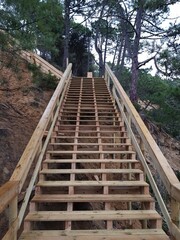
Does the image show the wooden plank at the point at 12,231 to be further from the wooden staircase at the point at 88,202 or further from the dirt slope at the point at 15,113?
the dirt slope at the point at 15,113

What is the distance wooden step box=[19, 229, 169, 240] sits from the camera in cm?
245

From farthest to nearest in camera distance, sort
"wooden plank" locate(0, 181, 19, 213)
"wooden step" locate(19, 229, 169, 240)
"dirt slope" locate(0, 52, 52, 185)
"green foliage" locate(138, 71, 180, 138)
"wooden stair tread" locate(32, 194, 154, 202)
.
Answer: "green foliage" locate(138, 71, 180, 138) < "dirt slope" locate(0, 52, 52, 185) < "wooden stair tread" locate(32, 194, 154, 202) < "wooden step" locate(19, 229, 169, 240) < "wooden plank" locate(0, 181, 19, 213)

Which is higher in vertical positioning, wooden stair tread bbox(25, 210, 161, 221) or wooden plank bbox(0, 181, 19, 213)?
wooden plank bbox(0, 181, 19, 213)

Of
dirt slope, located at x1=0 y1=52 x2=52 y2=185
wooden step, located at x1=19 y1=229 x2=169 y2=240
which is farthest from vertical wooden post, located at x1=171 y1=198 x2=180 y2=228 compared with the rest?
dirt slope, located at x1=0 y1=52 x2=52 y2=185

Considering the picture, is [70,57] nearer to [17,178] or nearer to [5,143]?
[5,143]

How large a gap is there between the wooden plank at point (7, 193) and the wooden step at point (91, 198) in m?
0.92

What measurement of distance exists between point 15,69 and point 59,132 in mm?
1481

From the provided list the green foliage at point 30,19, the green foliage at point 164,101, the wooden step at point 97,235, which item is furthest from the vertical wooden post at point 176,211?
the green foliage at point 164,101

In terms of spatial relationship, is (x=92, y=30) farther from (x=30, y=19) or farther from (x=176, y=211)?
(x=176, y=211)

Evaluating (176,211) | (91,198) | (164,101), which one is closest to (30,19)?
→ (91,198)

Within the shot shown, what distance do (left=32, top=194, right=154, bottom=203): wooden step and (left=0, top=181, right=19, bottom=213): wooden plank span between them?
0.92 metres

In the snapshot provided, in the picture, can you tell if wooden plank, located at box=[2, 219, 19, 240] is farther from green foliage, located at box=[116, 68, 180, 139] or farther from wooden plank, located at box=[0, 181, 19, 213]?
green foliage, located at box=[116, 68, 180, 139]

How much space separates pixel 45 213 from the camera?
2.85 meters

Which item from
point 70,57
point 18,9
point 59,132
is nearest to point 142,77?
point 70,57
